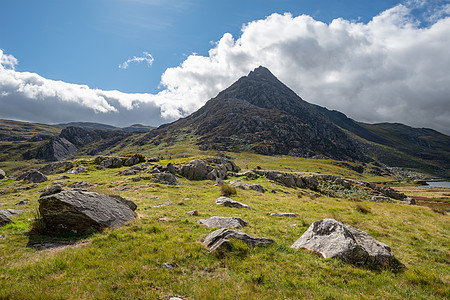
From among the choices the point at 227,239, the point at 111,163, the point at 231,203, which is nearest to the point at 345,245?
the point at 227,239

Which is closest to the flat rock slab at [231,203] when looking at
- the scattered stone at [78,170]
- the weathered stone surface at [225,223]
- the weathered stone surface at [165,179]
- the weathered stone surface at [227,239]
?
the weathered stone surface at [225,223]

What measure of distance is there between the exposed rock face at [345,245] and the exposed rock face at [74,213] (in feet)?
41.1

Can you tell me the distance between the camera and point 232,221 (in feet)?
49.5

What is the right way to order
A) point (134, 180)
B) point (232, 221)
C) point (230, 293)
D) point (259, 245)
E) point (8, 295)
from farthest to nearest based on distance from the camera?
1. point (134, 180)
2. point (232, 221)
3. point (259, 245)
4. point (230, 293)
5. point (8, 295)

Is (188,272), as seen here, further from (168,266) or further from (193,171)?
(193,171)

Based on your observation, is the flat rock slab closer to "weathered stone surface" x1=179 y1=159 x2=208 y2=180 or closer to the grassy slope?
the grassy slope

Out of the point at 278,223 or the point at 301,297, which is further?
the point at 278,223

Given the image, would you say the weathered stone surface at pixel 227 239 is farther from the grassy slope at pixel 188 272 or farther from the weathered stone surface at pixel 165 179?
the weathered stone surface at pixel 165 179

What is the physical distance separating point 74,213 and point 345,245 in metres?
15.9

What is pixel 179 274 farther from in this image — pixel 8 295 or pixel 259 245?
pixel 8 295

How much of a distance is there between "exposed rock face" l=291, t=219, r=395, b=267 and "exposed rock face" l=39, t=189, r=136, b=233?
1253 centimetres

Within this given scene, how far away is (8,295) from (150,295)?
4.63m

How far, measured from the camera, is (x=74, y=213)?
12312 millimetres

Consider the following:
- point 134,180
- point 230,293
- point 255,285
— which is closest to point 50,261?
point 230,293
